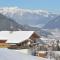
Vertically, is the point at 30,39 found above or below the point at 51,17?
below

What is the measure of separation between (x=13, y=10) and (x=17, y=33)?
1049 inches

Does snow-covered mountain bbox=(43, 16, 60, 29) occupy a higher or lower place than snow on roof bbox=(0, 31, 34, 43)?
higher

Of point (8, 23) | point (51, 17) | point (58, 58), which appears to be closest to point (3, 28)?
point (8, 23)

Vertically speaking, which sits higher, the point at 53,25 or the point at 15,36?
the point at 53,25

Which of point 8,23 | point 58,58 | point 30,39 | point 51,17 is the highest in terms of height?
point 51,17

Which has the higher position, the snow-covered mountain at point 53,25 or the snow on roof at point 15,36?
the snow-covered mountain at point 53,25

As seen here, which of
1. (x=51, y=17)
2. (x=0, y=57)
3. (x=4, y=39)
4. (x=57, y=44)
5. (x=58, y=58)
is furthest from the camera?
(x=51, y=17)

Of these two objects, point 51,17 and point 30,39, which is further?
point 51,17

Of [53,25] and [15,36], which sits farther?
[53,25]

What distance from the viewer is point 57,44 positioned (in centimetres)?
1091

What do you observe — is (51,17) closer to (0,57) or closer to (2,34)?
(2,34)

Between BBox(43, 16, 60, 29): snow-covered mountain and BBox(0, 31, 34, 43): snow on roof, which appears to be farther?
BBox(43, 16, 60, 29): snow-covered mountain

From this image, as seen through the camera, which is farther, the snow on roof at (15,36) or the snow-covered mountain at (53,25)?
the snow-covered mountain at (53,25)

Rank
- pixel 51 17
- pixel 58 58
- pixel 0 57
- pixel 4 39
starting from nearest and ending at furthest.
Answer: pixel 0 57 → pixel 58 58 → pixel 4 39 → pixel 51 17
